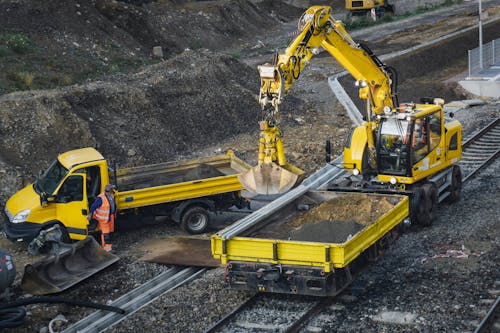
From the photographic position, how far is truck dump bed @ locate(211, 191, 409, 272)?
42.1 feet

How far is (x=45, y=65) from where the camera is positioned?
93.8 feet

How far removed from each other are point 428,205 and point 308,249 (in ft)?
16.5

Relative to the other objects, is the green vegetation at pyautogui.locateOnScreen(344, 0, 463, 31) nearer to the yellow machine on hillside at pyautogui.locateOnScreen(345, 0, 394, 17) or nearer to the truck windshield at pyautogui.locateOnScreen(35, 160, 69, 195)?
the yellow machine on hillside at pyautogui.locateOnScreen(345, 0, 394, 17)

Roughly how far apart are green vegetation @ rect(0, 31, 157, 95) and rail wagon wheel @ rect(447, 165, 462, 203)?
13.6 meters

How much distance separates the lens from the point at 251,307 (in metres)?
13.6

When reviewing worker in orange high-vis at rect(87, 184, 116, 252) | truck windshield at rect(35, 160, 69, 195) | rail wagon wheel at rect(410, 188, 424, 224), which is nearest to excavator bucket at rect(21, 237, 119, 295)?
worker in orange high-vis at rect(87, 184, 116, 252)

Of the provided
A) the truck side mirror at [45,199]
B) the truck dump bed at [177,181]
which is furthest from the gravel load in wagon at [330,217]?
the truck side mirror at [45,199]

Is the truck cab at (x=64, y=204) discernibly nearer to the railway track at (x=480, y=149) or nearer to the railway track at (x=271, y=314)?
the railway track at (x=271, y=314)

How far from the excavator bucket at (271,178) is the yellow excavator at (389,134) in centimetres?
244

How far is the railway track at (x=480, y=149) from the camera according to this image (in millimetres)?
21297

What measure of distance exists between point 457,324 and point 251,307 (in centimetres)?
331

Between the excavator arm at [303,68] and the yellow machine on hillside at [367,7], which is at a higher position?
the yellow machine on hillside at [367,7]

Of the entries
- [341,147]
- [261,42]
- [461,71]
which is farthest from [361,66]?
[261,42]

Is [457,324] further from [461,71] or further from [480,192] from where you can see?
[461,71]
